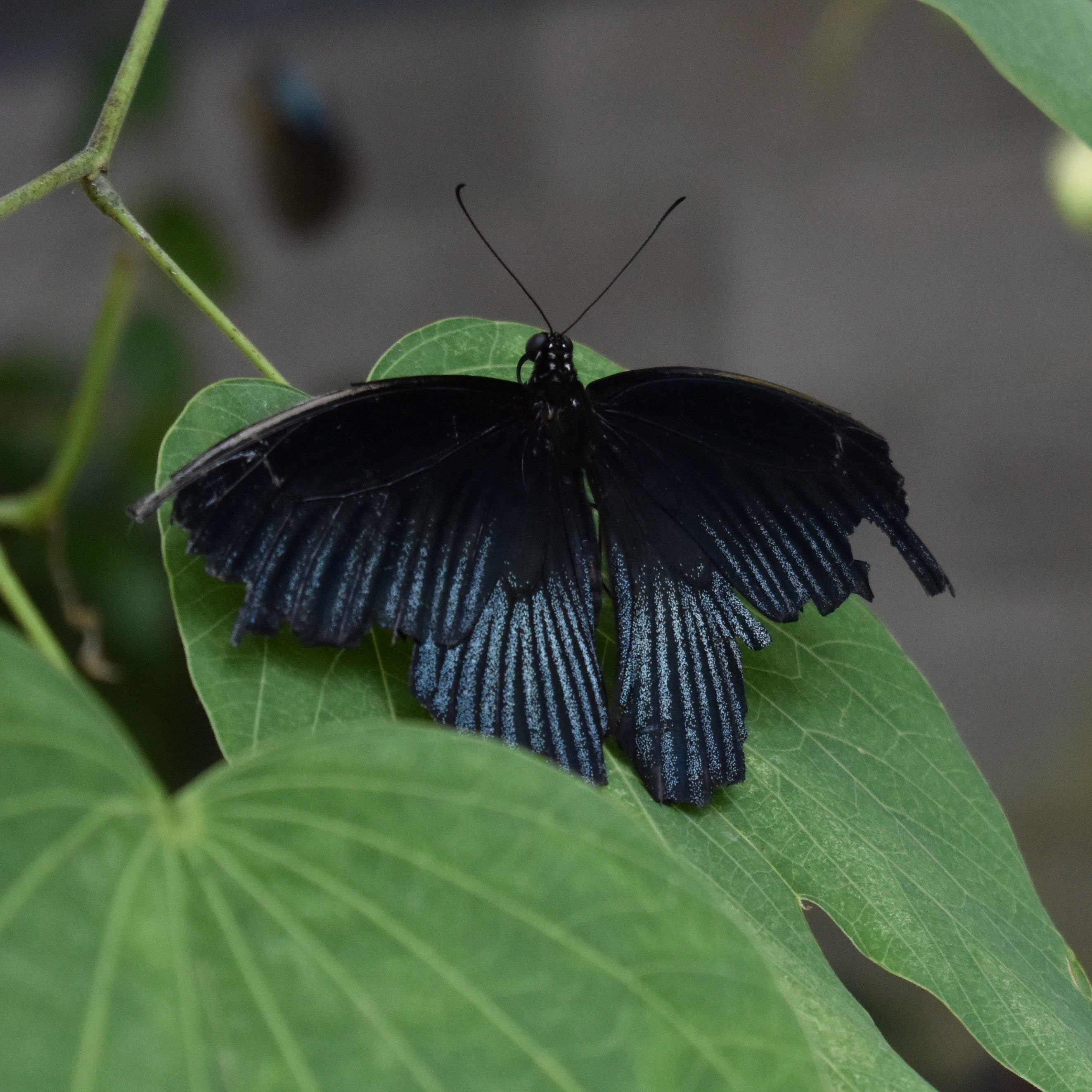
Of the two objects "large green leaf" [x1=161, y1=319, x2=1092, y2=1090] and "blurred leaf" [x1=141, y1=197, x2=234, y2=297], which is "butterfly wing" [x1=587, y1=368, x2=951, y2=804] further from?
"blurred leaf" [x1=141, y1=197, x2=234, y2=297]

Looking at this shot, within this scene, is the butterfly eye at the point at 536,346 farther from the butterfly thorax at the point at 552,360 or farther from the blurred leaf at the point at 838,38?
the blurred leaf at the point at 838,38

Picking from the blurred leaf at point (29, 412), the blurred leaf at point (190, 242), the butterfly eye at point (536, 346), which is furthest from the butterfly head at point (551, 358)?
the blurred leaf at point (190, 242)

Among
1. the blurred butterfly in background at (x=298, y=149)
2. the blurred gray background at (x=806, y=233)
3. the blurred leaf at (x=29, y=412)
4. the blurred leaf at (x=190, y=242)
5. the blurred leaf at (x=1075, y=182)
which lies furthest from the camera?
the blurred gray background at (x=806, y=233)

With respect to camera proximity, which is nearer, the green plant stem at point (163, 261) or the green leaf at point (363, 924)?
the green leaf at point (363, 924)

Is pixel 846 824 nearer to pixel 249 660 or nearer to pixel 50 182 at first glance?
pixel 249 660

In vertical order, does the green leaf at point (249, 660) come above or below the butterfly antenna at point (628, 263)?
below

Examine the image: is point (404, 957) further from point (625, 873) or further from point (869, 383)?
point (869, 383)

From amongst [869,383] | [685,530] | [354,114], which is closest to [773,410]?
[685,530]
